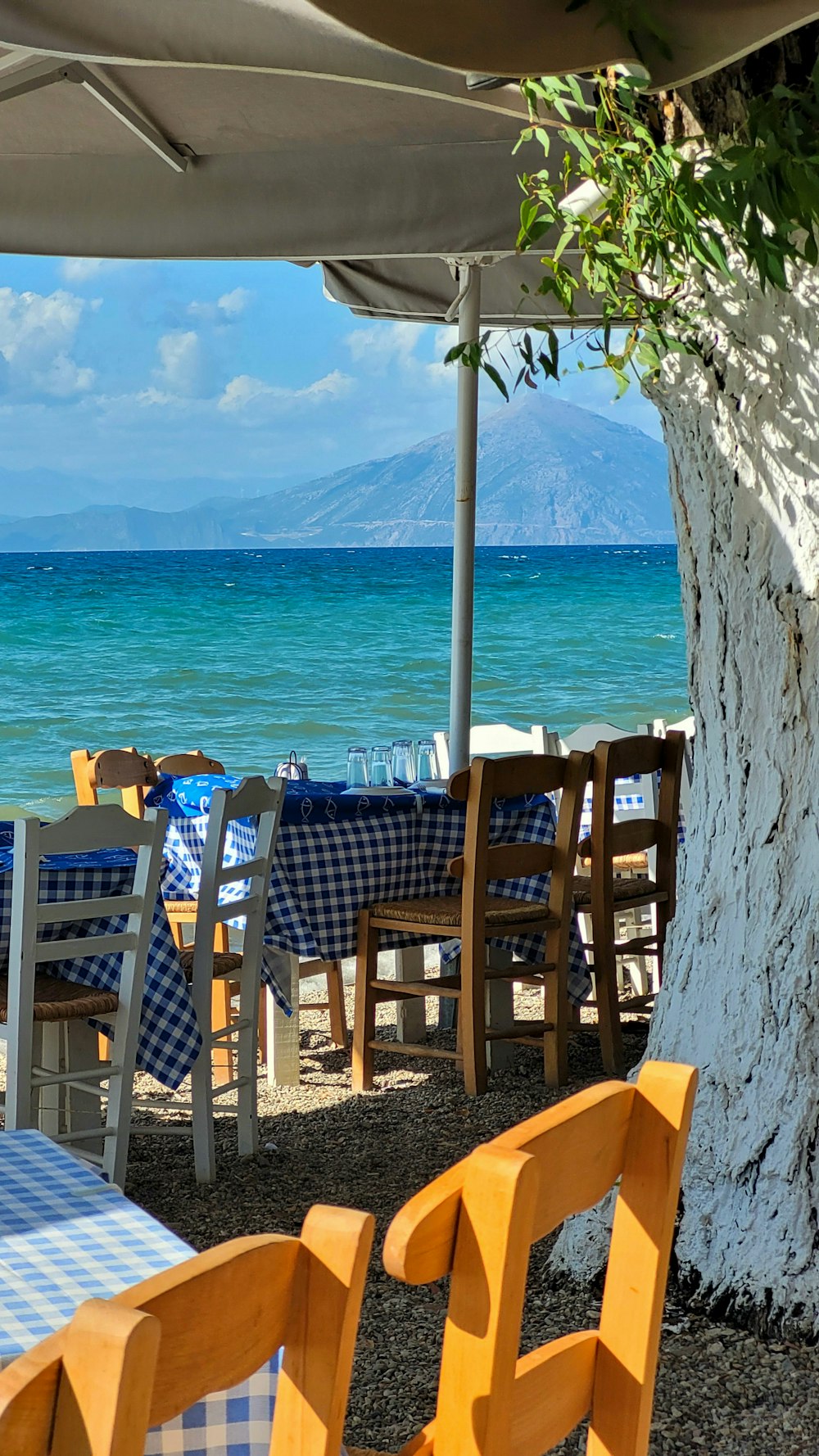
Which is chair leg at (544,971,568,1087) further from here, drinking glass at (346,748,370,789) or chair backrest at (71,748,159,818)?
chair backrest at (71,748,159,818)

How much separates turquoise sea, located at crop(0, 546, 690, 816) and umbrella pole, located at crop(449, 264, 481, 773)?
12519 millimetres

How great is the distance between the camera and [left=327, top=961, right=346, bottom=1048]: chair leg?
14.8 ft

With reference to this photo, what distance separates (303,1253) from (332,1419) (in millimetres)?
111

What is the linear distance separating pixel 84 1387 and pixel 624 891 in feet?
13.0

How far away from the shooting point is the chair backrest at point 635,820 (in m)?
4.10

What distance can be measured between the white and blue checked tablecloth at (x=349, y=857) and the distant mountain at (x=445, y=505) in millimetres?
30616

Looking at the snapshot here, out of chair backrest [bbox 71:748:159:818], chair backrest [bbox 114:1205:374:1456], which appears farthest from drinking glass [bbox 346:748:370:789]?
chair backrest [bbox 114:1205:374:1456]

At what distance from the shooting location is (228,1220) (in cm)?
307

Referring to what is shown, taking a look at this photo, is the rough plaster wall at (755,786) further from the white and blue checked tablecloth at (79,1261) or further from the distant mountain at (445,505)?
the distant mountain at (445,505)

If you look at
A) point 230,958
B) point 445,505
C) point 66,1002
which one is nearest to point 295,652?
point 445,505

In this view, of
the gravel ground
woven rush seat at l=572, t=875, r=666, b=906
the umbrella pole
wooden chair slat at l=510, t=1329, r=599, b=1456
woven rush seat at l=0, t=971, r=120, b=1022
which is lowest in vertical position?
the gravel ground

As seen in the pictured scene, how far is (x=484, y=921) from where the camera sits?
3.92 meters

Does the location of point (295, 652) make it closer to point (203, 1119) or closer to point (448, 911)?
point (448, 911)

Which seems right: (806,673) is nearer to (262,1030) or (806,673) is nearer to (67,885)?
(67,885)
